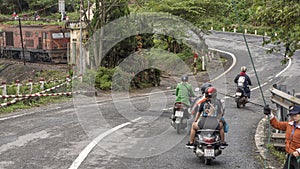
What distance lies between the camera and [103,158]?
9.97 m

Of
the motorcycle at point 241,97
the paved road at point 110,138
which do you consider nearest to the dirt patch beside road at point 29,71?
the paved road at point 110,138

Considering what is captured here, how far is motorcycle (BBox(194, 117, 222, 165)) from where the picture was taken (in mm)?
9383

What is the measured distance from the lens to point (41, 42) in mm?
38531

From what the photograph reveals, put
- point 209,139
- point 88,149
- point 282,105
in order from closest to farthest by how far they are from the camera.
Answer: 1. point 209,139
2. point 282,105
3. point 88,149

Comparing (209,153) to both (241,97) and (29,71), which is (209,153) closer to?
(241,97)

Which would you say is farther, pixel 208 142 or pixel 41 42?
pixel 41 42

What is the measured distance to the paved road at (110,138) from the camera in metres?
9.66

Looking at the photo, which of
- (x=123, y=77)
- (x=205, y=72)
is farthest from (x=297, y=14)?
(x=205, y=72)

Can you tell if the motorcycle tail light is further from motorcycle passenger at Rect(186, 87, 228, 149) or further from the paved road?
the paved road

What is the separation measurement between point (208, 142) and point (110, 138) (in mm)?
3526

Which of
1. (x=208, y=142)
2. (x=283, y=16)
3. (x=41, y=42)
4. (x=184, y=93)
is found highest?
(x=283, y=16)

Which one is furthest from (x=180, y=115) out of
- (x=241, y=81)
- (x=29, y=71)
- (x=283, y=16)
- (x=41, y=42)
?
(x=41, y=42)

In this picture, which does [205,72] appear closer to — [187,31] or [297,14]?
[187,31]

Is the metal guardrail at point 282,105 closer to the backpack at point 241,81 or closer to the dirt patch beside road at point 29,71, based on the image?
the backpack at point 241,81
